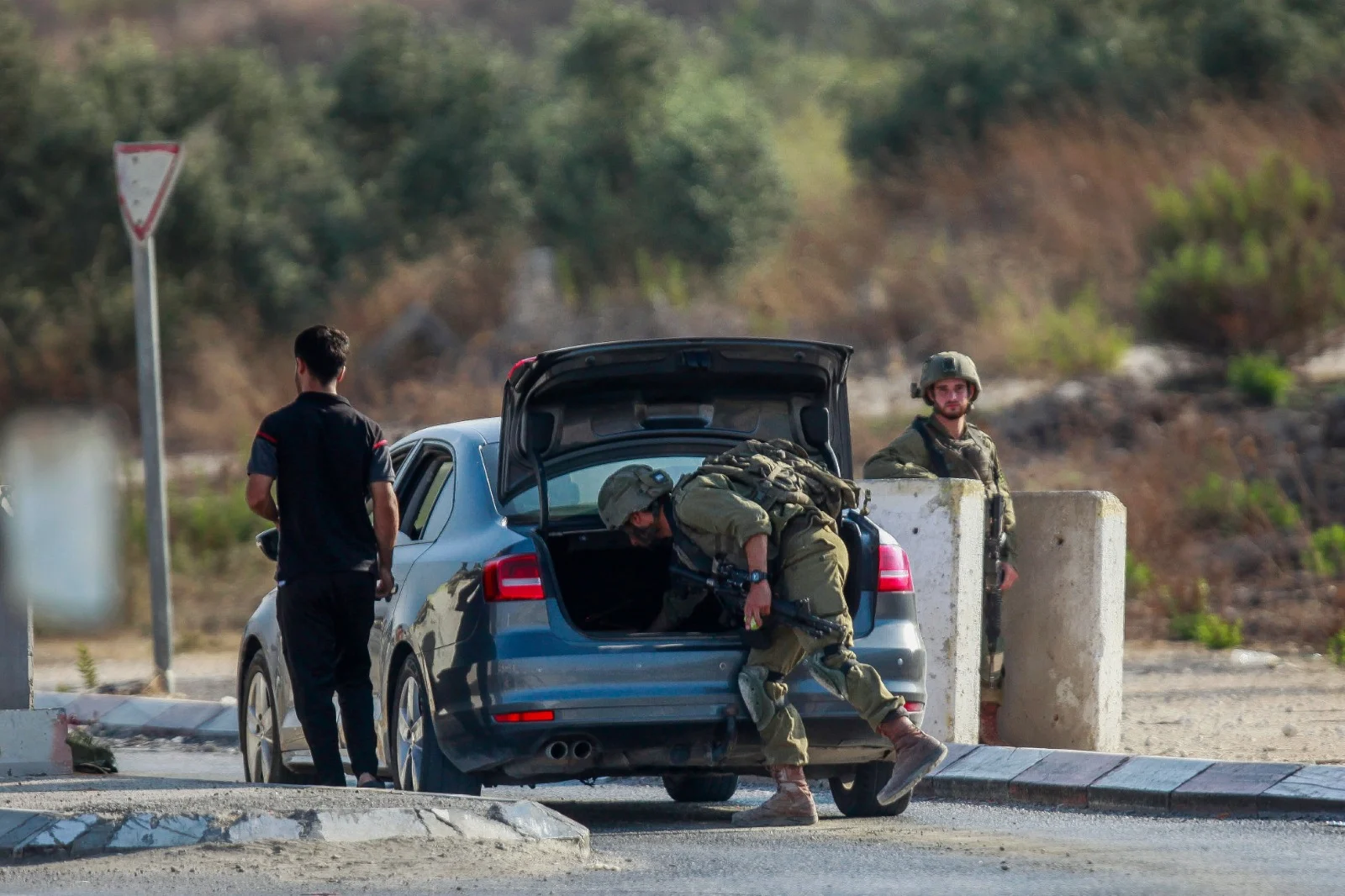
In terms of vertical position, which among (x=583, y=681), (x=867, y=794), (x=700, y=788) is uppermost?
(x=583, y=681)

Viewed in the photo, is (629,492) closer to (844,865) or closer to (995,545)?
(844,865)

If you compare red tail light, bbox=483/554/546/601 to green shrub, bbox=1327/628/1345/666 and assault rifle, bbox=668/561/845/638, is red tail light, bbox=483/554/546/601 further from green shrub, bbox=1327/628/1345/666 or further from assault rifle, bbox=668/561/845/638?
green shrub, bbox=1327/628/1345/666

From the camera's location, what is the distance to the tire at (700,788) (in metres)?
9.76

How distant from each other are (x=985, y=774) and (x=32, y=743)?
154 inches

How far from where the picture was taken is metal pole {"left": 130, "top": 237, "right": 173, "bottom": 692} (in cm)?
1398

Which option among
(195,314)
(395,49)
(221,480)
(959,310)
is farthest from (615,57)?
(221,480)

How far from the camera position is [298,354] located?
337 inches

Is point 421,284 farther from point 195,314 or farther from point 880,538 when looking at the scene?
point 880,538

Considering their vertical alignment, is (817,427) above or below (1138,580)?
above

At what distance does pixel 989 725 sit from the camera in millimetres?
10633

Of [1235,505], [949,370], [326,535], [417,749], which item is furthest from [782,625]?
[1235,505]

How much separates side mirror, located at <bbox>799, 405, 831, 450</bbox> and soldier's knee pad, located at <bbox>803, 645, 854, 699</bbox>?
1.05m

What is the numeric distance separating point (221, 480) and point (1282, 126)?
1464 centimetres

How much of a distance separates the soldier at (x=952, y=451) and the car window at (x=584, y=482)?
175cm
